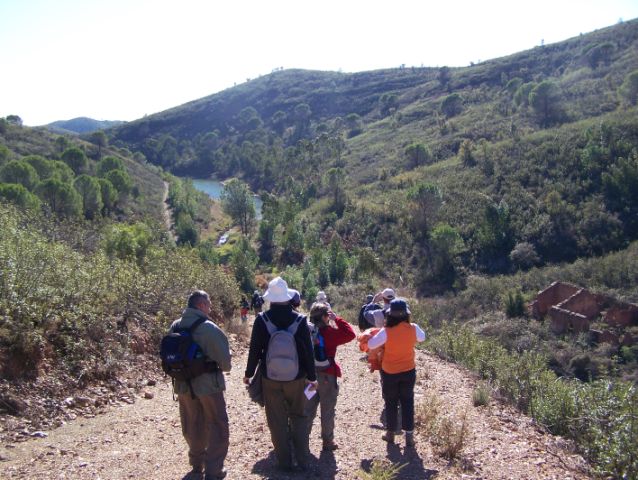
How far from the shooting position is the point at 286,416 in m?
4.80

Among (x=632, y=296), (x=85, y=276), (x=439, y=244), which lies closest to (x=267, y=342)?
(x=85, y=276)

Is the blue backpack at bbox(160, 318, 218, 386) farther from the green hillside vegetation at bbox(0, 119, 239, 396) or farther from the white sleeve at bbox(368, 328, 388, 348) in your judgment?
the green hillside vegetation at bbox(0, 119, 239, 396)

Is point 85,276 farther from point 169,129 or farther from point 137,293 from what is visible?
point 169,129

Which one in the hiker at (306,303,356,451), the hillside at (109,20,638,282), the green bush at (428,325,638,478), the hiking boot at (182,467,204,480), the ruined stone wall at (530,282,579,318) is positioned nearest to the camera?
the hiking boot at (182,467,204,480)

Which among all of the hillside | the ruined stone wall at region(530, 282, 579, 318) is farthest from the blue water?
the ruined stone wall at region(530, 282, 579, 318)

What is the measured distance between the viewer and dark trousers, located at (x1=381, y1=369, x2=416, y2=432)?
5.55 meters

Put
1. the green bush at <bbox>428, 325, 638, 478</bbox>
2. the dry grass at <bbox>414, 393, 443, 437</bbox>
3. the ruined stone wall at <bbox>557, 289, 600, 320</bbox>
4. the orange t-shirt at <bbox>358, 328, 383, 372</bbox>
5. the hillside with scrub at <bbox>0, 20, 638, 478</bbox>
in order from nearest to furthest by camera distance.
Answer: the green bush at <bbox>428, 325, 638, 478</bbox>, the orange t-shirt at <bbox>358, 328, 383, 372</bbox>, the dry grass at <bbox>414, 393, 443, 437</bbox>, the hillside with scrub at <bbox>0, 20, 638, 478</bbox>, the ruined stone wall at <bbox>557, 289, 600, 320</bbox>

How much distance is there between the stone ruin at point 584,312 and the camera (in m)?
25.1

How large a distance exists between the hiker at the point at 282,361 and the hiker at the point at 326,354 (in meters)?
0.54

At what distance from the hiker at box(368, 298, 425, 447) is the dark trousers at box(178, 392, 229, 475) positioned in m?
1.72

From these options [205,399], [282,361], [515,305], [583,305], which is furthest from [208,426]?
[515,305]

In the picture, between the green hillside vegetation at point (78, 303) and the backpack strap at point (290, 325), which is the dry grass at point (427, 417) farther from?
the green hillside vegetation at point (78, 303)

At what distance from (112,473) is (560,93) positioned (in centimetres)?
6482

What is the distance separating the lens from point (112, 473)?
4953mm
